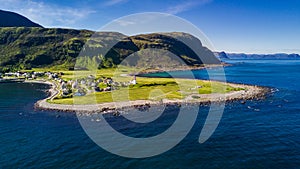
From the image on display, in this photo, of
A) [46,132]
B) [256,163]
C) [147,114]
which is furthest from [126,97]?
[256,163]

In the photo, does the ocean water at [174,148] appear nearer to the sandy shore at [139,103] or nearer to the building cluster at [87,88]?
the sandy shore at [139,103]

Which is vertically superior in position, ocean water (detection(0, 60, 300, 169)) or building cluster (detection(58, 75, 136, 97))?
building cluster (detection(58, 75, 136, 97))

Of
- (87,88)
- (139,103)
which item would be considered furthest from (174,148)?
(87,88)

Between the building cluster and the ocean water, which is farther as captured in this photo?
the building cluster

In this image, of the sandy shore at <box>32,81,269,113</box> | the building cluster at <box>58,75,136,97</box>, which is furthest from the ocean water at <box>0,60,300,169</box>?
the building cluster at <box>58,75,136,97</box>

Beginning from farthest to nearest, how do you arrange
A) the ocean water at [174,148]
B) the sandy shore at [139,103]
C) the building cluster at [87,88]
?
the building cluster at [87,88], the sandy shore at [139,103], the ocean water at [174,148]

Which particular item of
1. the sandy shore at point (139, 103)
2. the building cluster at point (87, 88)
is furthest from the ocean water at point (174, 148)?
the building cluster at point (87, 88)

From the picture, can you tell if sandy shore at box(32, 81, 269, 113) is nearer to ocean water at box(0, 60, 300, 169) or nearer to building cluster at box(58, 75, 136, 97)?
ocean water at box(0, 60, 300, 169)

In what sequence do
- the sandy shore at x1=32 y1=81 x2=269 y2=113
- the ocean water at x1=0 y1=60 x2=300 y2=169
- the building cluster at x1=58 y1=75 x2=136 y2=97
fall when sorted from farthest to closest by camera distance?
the building cluster at x1=58 y1=75 x2=136 y2=97, the sandy shore at x1=32 y1=81 x2=269 y2=113, the ocean water at x1=0 y1=60 x2=300 y2=169

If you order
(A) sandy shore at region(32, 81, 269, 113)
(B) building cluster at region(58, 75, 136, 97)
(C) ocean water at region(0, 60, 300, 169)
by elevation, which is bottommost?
(C) ocean water at region(0, 60, 300, 169)

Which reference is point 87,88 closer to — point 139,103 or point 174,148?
point 139,103
